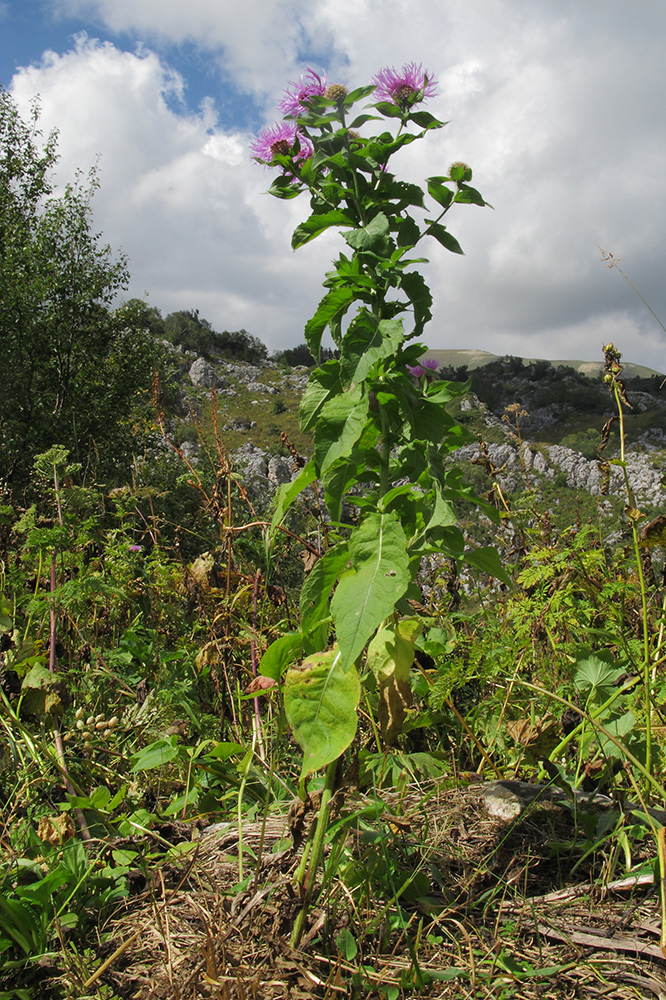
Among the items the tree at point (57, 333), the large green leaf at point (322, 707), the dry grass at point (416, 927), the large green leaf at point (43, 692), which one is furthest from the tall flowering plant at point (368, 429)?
the tree at point (57, 333)

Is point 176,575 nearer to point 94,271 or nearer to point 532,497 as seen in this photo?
point 532,497

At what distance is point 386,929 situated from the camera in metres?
1.30

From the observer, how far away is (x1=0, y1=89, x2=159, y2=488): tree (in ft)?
53.2

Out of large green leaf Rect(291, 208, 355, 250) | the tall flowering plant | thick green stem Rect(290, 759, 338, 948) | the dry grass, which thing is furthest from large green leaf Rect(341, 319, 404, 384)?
the dry grass

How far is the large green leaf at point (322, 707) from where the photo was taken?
125cm

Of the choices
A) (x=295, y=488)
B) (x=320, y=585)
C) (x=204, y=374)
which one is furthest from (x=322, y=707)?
(x=204, y=374)

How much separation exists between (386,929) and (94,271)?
20.5 m

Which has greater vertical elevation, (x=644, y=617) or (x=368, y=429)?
(x=368, y=429)

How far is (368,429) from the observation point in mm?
1580

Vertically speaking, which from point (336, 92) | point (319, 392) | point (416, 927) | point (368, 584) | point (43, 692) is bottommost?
point (416, 927)

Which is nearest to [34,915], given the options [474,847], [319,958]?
[319,958]

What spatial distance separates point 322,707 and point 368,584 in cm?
30

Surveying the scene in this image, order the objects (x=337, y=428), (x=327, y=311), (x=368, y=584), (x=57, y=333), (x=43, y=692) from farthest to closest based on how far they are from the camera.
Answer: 1. (x=57, y=333)
2. (x=43, y=692)
3. (x=327, y=311)
4. (x=337, y=428)
5. (x=368, y=584)

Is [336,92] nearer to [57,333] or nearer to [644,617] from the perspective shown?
[644,617]
